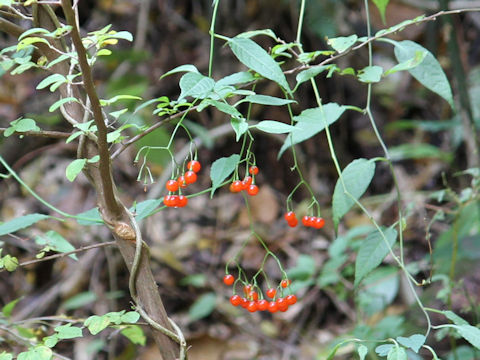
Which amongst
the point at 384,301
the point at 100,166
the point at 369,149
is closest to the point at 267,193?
the point at 369,149

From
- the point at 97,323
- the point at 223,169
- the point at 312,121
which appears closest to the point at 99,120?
the point at 223,169

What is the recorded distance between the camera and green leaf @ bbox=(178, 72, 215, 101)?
2.58 feet

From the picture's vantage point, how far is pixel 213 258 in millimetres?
2635

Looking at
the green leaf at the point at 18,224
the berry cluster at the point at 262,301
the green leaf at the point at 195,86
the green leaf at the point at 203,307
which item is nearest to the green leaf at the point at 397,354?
the berry cluster at the point at 262,301

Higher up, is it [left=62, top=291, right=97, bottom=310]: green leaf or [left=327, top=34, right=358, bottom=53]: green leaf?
[left=327, top=34, right=358, bottom=53]: green leaf

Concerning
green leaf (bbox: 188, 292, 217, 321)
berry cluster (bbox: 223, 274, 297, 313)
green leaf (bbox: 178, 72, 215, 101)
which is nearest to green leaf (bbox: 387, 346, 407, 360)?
berry cluster (bbox: 223, 274, 297, 313)

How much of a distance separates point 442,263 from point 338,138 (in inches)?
48.2

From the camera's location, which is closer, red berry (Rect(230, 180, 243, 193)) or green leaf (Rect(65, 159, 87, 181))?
green leaf (Rect(65, 159, 87, 181))

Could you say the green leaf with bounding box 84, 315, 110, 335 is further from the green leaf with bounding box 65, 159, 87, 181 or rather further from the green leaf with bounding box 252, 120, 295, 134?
the green leaf with bounding box 252, 120, 295, 134

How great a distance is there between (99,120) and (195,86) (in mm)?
136

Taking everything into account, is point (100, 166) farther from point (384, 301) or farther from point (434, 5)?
point (434, 5)

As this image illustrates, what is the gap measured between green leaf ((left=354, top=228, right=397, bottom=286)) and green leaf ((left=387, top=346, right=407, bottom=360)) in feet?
0.78

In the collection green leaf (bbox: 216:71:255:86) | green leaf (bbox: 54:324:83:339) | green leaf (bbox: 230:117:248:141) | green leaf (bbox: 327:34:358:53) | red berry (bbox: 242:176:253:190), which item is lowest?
green leaf (bbox: 54:324:83:339)

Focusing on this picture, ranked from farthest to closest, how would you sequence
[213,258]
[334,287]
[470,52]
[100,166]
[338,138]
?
1. [470,52]
2. [338,138]
3. [213,258]
4. [334,287]
5. [100,166]
